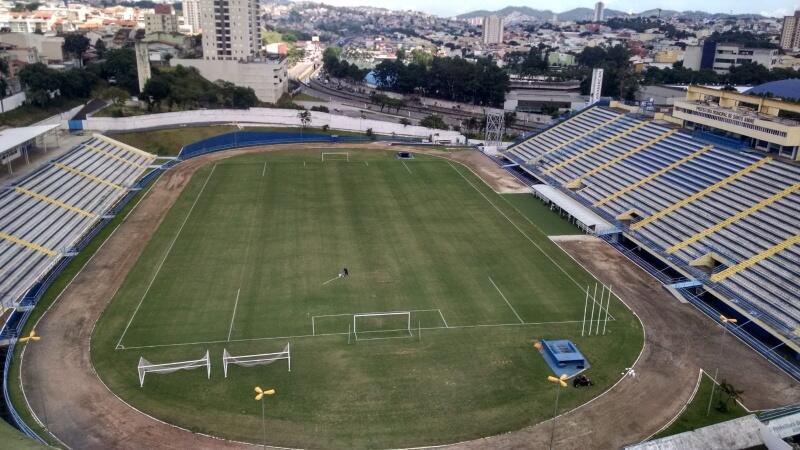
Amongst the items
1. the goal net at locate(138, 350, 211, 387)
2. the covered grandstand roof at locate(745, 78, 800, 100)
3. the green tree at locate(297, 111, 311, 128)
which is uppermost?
the covered grandstand roof at locate(745, 78, 800, 100)

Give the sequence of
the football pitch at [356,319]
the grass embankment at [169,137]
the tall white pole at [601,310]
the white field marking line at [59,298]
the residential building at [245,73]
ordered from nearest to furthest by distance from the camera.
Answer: the white field marking line at [59,298] → the football pitch at [356,319] → the tall white pole at [601,310] → the grass embankment at [169,137] → the residential building at [245,73]

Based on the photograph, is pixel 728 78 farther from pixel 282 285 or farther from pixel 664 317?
pixel 282 285

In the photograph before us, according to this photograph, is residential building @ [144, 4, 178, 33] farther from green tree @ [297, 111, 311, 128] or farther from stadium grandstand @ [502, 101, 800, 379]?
stadium grandstand @ [502, 101, 800, 379]

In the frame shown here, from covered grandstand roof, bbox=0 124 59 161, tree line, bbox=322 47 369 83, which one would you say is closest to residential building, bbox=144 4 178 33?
tree line, bbox=322 47 369 83

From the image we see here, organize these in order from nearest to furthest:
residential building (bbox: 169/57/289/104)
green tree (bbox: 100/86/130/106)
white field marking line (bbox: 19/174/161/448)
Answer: white field marking line (bbox: 19/174/161/448), green tree (bbox: 100/86/130/106), residential building (bbox: 169/57/289/104)

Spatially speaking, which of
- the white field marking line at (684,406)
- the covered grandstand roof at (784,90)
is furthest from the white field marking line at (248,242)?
the covered grandstand roof at (784,90)

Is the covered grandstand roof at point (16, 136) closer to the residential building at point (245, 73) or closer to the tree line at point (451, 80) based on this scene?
the residential building at point (245, 73)

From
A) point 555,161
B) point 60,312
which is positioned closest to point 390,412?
point 60,312
